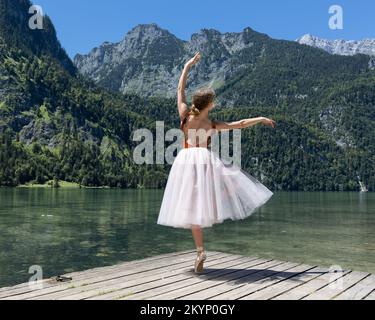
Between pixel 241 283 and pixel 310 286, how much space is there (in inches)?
51.0

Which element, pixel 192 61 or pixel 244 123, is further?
pixel 192 61

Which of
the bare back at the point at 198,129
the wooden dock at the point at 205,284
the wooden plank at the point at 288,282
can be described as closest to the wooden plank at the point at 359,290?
the wooden dock at the point at 205,284

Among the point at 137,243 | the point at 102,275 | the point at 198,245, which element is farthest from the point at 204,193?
the point at 137,243

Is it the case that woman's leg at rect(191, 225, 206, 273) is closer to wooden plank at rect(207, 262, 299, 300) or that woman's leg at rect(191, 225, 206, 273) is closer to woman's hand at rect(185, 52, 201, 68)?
wooden plank at rect(207, 262, 299, 300)

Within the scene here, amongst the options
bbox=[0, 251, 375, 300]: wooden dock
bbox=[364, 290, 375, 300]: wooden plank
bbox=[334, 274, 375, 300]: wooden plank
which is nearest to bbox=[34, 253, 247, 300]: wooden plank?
bbox=[0, 251, 375, 300]: wooden dock

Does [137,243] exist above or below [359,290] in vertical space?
below

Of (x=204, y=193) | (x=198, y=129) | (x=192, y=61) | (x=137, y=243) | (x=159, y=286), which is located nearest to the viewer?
(x=159, y=286)

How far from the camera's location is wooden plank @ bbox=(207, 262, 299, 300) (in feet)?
24.8

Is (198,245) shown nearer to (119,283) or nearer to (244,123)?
(119,283)

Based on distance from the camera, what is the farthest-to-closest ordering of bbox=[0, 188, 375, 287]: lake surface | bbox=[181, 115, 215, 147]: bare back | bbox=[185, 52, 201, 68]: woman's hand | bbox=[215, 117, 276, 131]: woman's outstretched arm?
bbox=[0, 188, 375, 287]: lake surface → bbox=[185, 52, 201, 68]: woman's hand → bbox=[181, 115, 215, 147]: bare back → bbox=[215, 117, 276, 131]: woman's outstretched arm

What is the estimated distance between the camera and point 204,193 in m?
9.11

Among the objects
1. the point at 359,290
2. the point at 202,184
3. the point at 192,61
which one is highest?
the point at 192,61

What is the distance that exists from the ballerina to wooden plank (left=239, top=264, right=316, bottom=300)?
4.63 feet

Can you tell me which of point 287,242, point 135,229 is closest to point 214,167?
point 287,242
